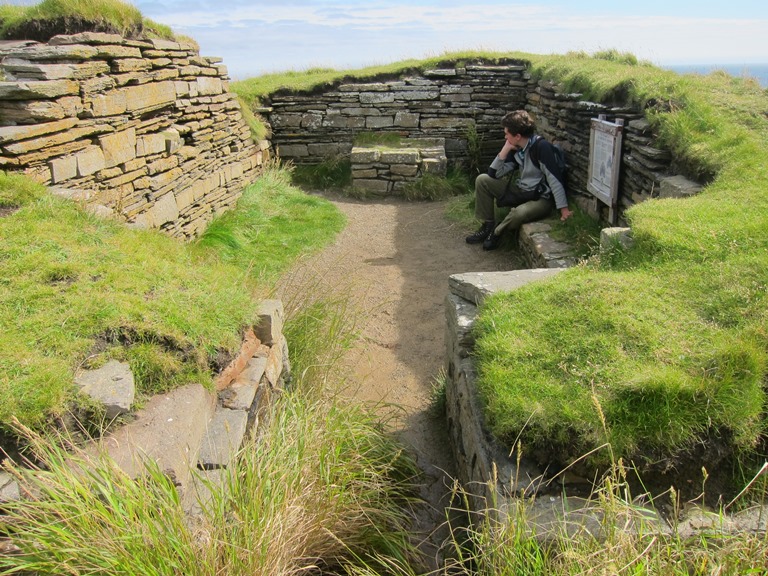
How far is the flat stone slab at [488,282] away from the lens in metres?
3.86

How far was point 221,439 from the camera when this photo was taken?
9.19 feet

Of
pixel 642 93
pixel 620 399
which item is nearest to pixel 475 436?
pixel 620 399

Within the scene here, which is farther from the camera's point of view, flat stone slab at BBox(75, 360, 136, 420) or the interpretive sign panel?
the interpretive sign panel

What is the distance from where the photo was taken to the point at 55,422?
7.93 ft

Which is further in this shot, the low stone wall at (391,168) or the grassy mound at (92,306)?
the low stone wall at (391,168)

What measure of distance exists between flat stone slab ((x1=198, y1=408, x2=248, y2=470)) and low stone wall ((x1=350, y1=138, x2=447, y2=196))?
25.8 feet

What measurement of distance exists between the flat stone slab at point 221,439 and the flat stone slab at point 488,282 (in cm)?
173

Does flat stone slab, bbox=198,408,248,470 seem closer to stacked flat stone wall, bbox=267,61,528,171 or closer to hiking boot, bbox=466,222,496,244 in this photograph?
hiking boot, bbox=466,222,496,244

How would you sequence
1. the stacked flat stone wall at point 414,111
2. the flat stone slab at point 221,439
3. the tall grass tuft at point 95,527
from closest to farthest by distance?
the tall grass tuft at point 95,527 < the flat stone slab at point 221,439 < the stacked flat stone wall at point 414,111

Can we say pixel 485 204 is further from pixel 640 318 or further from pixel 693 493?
pixel 693 493

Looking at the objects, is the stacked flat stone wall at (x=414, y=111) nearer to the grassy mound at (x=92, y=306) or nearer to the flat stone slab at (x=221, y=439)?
the grassy mound at (x=92, y=306)

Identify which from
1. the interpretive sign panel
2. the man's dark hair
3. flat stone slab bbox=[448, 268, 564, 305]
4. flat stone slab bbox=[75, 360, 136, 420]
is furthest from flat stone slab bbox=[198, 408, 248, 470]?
the man's dark hair

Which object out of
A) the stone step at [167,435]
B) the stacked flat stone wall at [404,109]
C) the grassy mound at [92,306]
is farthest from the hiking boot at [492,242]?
the stone step at [167,435]

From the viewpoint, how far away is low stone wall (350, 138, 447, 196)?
10.3 m
